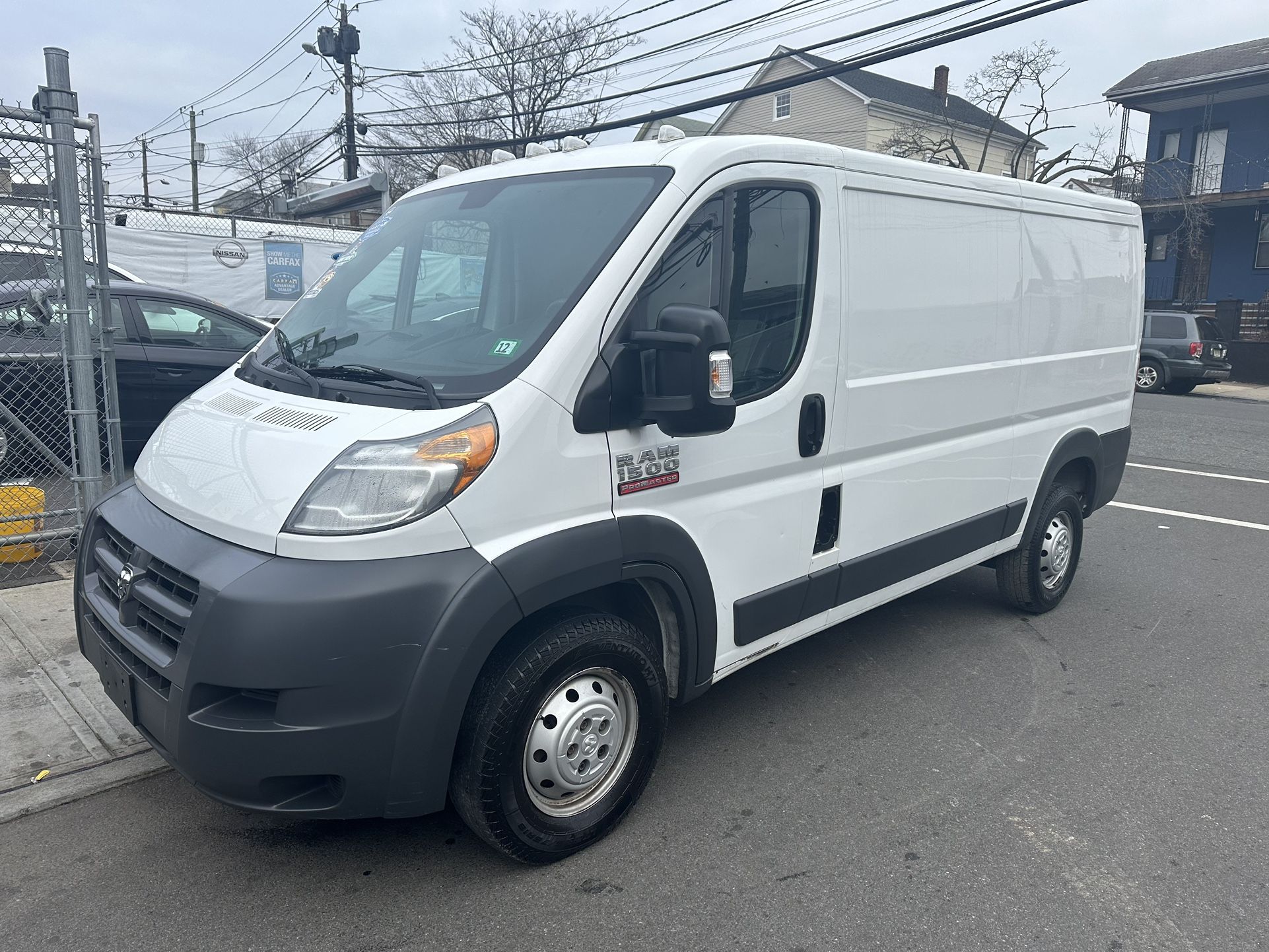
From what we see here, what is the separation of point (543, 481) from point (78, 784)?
2.10 metres

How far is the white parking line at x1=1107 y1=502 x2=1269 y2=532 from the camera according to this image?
25.2 ft

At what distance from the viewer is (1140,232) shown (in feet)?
19.0

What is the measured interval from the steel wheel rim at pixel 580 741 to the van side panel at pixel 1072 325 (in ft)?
8.87

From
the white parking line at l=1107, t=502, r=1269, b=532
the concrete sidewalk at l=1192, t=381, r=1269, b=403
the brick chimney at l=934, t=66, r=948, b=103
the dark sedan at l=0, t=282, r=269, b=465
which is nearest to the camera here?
the dark sedan at l=0, t=282, r=269, b=465

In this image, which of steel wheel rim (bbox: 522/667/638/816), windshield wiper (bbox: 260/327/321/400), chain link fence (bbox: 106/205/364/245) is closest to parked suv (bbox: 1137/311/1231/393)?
chain link fence (bbox: 106/205/364/245)

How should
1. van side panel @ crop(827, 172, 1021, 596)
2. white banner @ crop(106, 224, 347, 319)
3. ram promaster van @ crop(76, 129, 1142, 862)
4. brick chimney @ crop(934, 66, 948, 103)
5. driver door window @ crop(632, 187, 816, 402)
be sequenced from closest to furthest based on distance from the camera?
ram promaster van @ crop(76, 129, 1142, 862), driver door window @ crop(632, 187, 816, 402), van side panel @ crop(827, 172, 1021, 596), white banner @ crop(106, 224, 347, 319), brick chimney @ crop(934, 66, 948, 103)

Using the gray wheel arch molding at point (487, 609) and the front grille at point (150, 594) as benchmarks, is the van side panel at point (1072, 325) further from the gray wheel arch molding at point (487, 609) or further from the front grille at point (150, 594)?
the front grille at point (150, 594)

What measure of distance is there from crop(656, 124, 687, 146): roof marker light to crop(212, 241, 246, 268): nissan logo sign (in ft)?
46.1

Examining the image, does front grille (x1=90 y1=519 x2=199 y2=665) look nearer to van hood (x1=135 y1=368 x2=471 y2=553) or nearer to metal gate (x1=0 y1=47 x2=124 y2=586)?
van hood (x1=135 y1=368 x2=471 y2=553)

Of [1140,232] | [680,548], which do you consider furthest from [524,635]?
[1140,232]

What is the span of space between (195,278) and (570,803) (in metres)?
14.8

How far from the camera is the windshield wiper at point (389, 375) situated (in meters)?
2.79

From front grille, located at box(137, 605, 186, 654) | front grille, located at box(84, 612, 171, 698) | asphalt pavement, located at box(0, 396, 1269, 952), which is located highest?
front grille, located at box(137, 605, 186, 654)

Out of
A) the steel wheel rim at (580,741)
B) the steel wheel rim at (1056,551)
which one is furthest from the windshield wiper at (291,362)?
the steel wheel rim at (1056,551)
